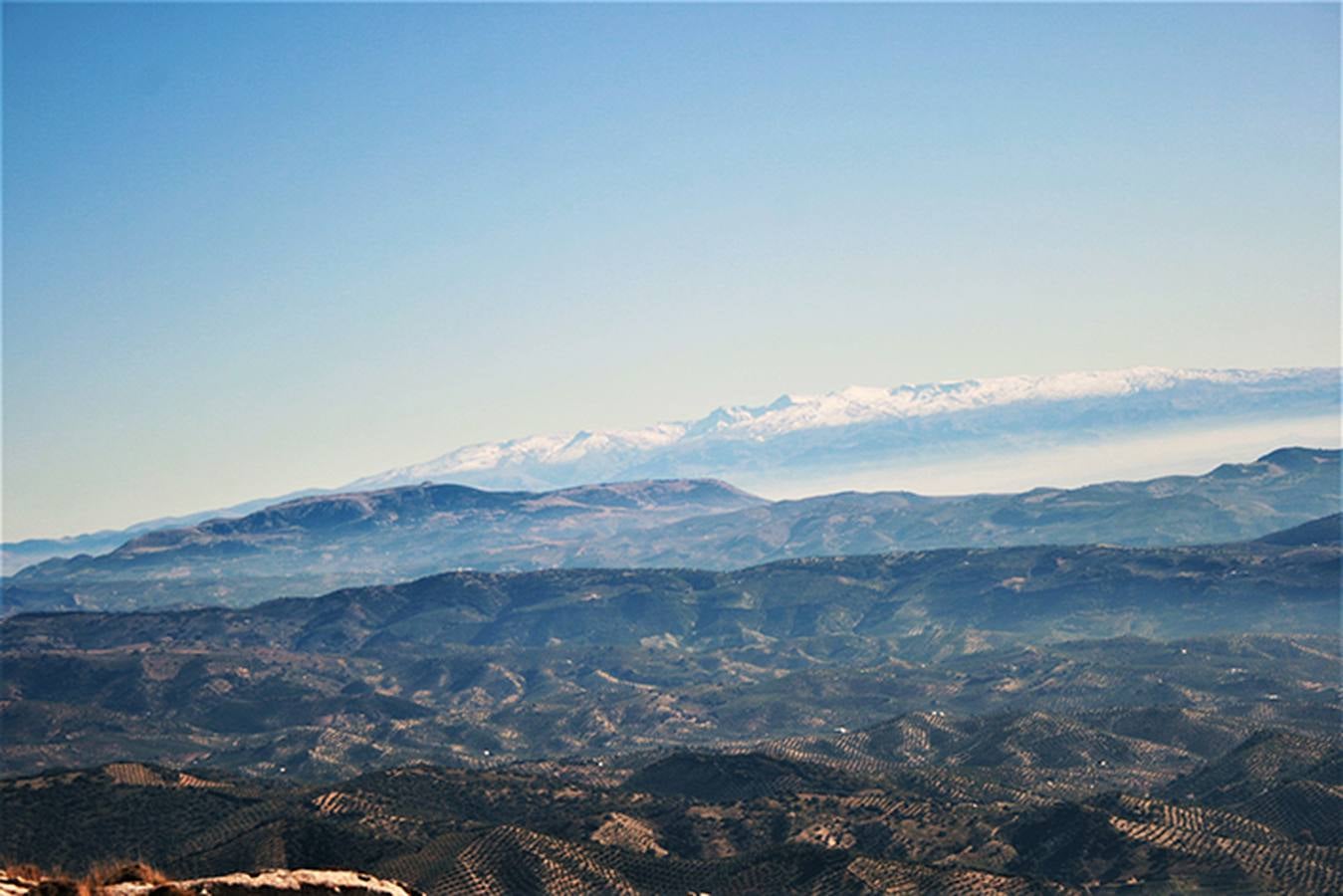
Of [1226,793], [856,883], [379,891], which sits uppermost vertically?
[379,891]

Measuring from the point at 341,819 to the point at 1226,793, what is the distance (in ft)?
408

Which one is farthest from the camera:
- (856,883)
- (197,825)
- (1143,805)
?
(197,825)

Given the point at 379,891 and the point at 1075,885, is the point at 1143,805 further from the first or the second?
→ the point at 379,891

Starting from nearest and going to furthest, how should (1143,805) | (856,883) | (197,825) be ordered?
(856,883) → (1143,805) → (197,825)

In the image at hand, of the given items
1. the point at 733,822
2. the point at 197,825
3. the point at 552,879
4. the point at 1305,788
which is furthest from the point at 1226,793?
the point at 197,825

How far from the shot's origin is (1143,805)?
17275 centimetres

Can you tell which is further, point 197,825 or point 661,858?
point 197,825

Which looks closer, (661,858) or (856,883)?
(856,883)

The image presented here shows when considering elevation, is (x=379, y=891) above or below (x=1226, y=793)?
above

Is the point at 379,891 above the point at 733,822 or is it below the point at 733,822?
above

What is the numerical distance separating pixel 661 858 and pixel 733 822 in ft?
78.8

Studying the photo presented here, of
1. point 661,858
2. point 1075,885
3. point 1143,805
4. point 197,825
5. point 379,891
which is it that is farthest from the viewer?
point 197,825

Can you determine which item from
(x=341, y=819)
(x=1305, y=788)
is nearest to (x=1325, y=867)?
(x=1305, y=788)

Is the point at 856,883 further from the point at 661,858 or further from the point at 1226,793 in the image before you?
the point at 1226,793
